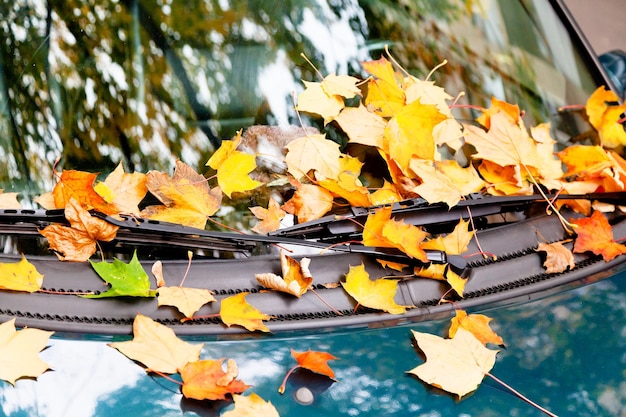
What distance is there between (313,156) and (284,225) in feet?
0.67

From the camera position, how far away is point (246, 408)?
1346 millimetres

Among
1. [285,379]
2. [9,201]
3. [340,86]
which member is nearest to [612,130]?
[340,86]

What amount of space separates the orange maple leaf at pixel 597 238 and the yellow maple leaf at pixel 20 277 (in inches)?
47.8

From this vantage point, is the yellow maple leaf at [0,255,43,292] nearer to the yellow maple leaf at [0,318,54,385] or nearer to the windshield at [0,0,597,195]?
the yellow maple leaf at [0,318,54,385]

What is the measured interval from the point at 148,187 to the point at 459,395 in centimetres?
81

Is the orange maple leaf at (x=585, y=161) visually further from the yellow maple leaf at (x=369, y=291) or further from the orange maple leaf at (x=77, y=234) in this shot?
the orange maple leaf at (x=77, y=234)

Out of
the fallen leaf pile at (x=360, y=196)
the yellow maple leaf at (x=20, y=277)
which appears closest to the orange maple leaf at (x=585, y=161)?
the fallen leaf pile at (x=360, y=196)

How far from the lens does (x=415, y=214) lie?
1768 millimetres

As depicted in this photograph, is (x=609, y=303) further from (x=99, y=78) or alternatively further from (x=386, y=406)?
(x=99, y=78)

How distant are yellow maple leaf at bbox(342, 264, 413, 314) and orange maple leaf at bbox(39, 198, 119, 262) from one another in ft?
1.65

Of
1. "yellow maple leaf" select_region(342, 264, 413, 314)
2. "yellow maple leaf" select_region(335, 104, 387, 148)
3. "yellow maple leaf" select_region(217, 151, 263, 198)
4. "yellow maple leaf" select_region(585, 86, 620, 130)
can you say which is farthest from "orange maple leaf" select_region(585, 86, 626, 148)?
"yellow maple leaf" select_region(217, 151, 263, 198)

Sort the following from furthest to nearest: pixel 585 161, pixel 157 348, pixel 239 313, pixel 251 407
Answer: pixel 585 161 → pixel 239 313 → pixel 157 348 → pixel 251 407

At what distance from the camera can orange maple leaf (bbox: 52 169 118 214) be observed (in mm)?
1722

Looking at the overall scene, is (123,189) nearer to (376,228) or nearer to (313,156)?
(313,156)
